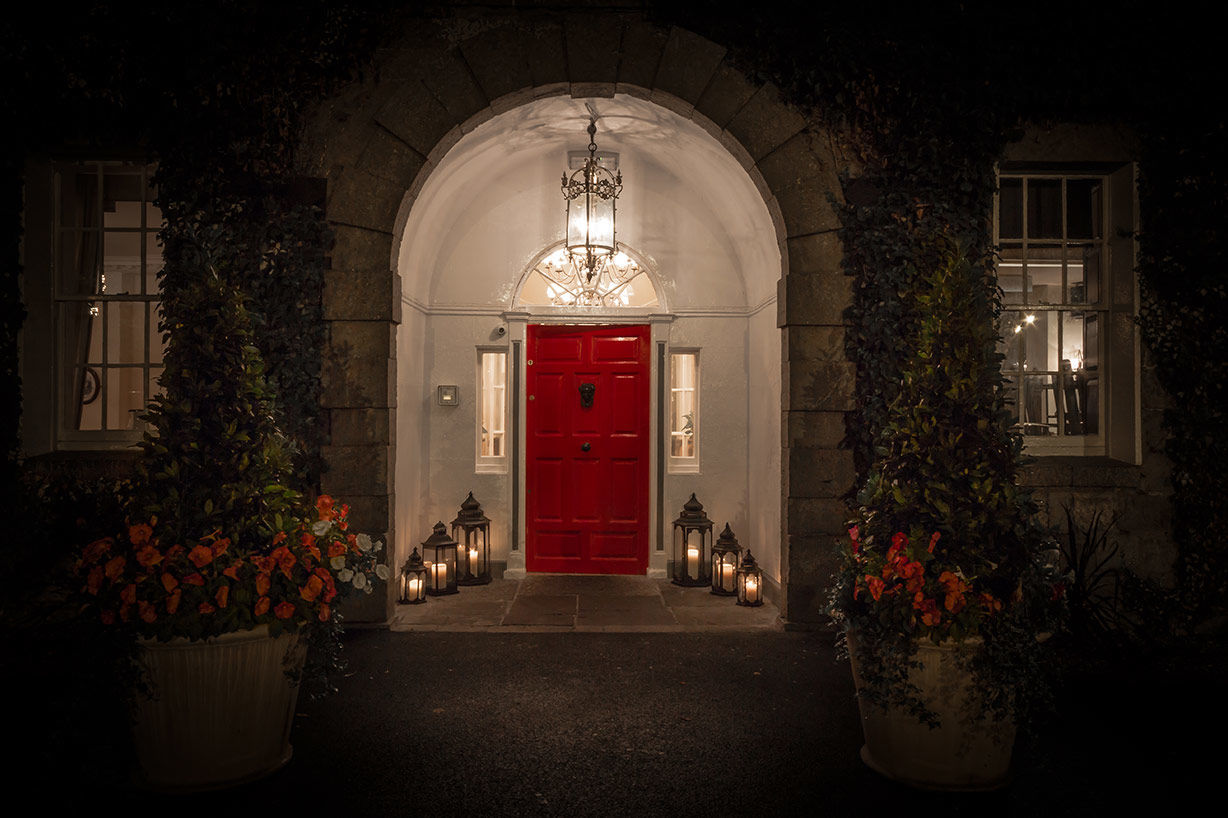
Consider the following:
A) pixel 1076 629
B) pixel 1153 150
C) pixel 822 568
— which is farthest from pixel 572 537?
pixel 1153 150

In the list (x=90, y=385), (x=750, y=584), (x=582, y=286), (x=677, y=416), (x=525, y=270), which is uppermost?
(x=525, y=270)

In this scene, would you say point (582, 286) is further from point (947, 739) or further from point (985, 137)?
point (947, 739)

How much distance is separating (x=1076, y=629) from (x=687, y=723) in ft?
8.27

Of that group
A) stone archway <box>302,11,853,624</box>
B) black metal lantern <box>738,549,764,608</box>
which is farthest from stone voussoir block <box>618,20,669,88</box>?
black metal lantern <box>738,549,764,608</box>

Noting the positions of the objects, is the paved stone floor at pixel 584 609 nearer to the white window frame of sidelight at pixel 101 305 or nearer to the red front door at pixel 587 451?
the red front door at pixel 587 451

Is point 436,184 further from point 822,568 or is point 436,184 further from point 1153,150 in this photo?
point 1153,150

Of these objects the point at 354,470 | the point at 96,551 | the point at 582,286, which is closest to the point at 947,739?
the point at 96,551

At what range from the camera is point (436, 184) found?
6188 mm

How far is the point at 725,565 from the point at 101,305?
5159 millimetres

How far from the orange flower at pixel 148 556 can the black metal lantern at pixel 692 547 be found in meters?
4.54

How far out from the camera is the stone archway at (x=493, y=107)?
205 inches

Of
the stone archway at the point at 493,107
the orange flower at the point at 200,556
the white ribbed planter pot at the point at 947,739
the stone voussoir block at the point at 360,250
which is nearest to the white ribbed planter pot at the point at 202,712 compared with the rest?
the orange flower at the point at 200,556

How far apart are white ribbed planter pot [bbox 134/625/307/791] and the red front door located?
14.2ft

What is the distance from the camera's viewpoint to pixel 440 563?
6504mm
